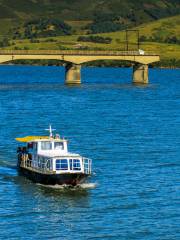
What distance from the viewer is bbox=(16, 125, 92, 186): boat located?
253ft

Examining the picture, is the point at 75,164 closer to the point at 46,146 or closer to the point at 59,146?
the point at 59,146

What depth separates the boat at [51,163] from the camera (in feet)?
253

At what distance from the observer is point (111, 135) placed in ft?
378

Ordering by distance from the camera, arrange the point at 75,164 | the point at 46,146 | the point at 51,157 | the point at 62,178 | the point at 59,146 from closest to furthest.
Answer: the point at 62,178, the point at 75,164, the point at 51,157, the point at 59,146, the point at 46,146

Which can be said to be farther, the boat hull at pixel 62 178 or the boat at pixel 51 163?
the boat at pixel 51 163

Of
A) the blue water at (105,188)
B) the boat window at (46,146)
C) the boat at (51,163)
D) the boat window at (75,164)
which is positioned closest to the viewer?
the blue water at (105,188)

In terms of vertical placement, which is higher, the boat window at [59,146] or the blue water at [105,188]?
the boat window at [59,146]

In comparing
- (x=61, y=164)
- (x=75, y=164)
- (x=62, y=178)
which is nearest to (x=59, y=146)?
(x=61, y=164)

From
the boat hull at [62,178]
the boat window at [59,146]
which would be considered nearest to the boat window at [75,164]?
the boat hull at [62,178]

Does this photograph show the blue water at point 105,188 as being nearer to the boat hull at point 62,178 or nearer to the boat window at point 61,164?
the boat hull at point 62,178

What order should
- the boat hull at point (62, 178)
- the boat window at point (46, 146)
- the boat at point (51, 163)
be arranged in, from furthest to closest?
1. the boat window at point (46, 146)
2. the boat at point (51, 163)
3. the boat hull at point (62, 178)

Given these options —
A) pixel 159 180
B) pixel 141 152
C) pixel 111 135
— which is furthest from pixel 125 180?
pixel 111 135

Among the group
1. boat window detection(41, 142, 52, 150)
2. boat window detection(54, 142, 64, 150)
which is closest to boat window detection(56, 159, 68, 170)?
boat window detection(54, 142, 64, 150)

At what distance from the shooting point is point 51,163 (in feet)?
256
